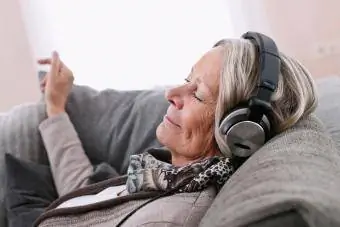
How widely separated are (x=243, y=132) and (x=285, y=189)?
12.8 inches

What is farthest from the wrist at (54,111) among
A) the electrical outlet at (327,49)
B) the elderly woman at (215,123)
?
the electrical outlet at (327,49)

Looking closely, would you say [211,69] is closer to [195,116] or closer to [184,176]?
[195,116]

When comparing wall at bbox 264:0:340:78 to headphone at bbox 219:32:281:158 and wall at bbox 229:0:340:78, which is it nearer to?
wall at bbox 229:0:340:78

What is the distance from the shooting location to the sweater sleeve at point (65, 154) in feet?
5.24

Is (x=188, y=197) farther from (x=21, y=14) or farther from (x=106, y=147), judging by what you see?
(x=21, y=14)

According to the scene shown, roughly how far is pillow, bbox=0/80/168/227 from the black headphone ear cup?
0.57 meters

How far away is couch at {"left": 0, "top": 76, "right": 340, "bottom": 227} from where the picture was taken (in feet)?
2.33

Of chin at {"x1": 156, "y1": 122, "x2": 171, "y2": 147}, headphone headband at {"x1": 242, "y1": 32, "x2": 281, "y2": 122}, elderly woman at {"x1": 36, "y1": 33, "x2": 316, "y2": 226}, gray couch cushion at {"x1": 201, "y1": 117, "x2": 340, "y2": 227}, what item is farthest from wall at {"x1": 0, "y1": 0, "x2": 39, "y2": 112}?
gray couch cushion at {"x1": 201, "y1": 117, "x2": 340, "y2": 227}

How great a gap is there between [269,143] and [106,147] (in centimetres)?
74

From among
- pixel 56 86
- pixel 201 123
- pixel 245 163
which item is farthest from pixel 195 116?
pixel 56 86

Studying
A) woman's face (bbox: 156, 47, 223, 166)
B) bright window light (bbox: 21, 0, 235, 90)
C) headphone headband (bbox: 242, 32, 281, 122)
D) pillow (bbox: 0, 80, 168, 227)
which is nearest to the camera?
headphone headband (bbox: 242, 32, 281, 122)

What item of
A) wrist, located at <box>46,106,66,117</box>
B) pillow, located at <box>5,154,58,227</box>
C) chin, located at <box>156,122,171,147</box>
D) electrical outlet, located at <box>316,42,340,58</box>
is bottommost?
electrical outlet, located at <box>316,42,340,58</box>

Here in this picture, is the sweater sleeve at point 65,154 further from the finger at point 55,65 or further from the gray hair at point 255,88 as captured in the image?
the gray hair at point 255,88

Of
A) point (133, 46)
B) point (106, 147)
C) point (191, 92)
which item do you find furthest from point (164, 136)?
point (133, 46)
